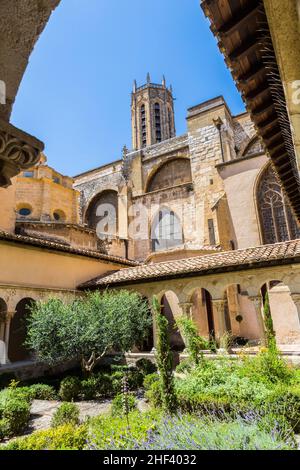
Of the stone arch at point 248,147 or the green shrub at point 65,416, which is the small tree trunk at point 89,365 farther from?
the stone arch at point 248,147

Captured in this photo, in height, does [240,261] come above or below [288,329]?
above

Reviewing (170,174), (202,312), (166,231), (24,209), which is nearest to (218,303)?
(202,312)

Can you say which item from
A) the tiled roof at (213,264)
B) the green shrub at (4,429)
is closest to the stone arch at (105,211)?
the tiled roof at (213,264)

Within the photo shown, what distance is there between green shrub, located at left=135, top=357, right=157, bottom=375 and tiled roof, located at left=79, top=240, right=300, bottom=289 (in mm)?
2802

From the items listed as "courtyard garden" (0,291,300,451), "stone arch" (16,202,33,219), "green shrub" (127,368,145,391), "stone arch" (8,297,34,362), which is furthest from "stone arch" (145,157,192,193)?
"green shrub" (127,368,145,391)

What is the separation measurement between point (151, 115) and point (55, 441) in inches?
1577

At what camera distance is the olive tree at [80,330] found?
8.47m

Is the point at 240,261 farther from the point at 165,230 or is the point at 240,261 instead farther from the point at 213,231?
the point at 165,230

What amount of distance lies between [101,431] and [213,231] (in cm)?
1392

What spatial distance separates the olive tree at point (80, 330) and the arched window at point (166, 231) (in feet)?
36.6

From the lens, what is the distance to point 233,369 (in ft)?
23.7

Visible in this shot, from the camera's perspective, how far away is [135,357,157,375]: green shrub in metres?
9.62
